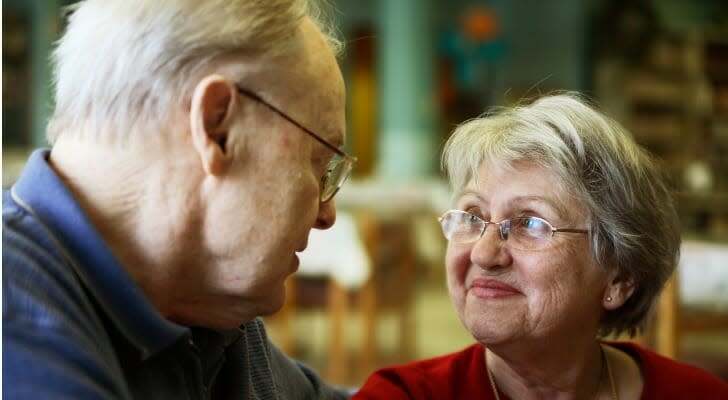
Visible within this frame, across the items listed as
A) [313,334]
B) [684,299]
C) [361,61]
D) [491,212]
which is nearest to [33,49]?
[361,61]

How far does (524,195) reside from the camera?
1363mm

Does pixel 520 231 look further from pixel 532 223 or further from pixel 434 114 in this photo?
pixel 434 114

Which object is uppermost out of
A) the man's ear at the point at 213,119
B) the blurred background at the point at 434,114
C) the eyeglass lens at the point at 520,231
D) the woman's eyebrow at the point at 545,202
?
the man's ear at the point at 213,119

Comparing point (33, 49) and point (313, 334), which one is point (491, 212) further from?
point (33, 49)

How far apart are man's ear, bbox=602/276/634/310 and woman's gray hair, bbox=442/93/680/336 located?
0.01m

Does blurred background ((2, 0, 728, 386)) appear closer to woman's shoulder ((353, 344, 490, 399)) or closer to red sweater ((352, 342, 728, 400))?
red sweater ((352, 342, 728, 400))

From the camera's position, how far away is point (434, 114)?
426 inches

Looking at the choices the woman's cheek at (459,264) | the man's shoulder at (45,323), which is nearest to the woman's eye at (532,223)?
the woman's cheek at (459,264)

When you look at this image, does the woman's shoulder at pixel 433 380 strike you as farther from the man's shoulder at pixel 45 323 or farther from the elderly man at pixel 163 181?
the man's shoulder at pixel 45 323

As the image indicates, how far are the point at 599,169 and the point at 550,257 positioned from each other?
0.18 m

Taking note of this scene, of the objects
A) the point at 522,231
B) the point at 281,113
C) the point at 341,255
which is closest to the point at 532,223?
the point at 522,231

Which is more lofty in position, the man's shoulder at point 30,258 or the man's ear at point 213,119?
the man's ear at point 213,119

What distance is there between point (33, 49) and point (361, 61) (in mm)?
5800

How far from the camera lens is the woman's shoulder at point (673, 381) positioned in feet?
4.66
